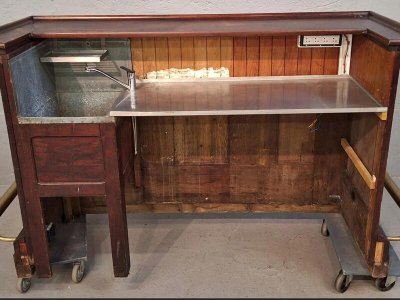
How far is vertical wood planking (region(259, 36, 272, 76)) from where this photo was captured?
254cm

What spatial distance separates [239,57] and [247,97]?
1.21ft

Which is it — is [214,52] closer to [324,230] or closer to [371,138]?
[371,138]

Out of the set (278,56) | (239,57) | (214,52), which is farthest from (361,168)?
(214,52)

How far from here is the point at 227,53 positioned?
256 centimetres

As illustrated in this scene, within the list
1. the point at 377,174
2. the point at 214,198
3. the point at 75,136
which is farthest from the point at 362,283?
the point at 75,136

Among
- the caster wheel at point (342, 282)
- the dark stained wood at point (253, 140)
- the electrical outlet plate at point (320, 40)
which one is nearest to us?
the caster wheel at point (342, 282)

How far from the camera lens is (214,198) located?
9.55 feet

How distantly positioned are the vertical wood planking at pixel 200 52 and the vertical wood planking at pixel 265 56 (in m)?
0.29

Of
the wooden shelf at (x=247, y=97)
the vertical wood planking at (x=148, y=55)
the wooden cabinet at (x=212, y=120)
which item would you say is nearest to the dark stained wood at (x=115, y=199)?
the wooden cabinet at (x=212, y=120)

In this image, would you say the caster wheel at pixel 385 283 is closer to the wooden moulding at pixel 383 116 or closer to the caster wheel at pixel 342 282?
the caster wheel at pixel 342 282

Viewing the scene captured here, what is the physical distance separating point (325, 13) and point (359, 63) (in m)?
0.38

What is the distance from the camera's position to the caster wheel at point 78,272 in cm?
239

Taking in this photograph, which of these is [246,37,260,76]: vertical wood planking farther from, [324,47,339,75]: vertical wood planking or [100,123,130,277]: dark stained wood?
[100,123,130,277]: dark stained wood

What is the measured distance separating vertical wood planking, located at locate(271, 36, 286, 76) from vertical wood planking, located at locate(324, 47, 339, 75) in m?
0.22
